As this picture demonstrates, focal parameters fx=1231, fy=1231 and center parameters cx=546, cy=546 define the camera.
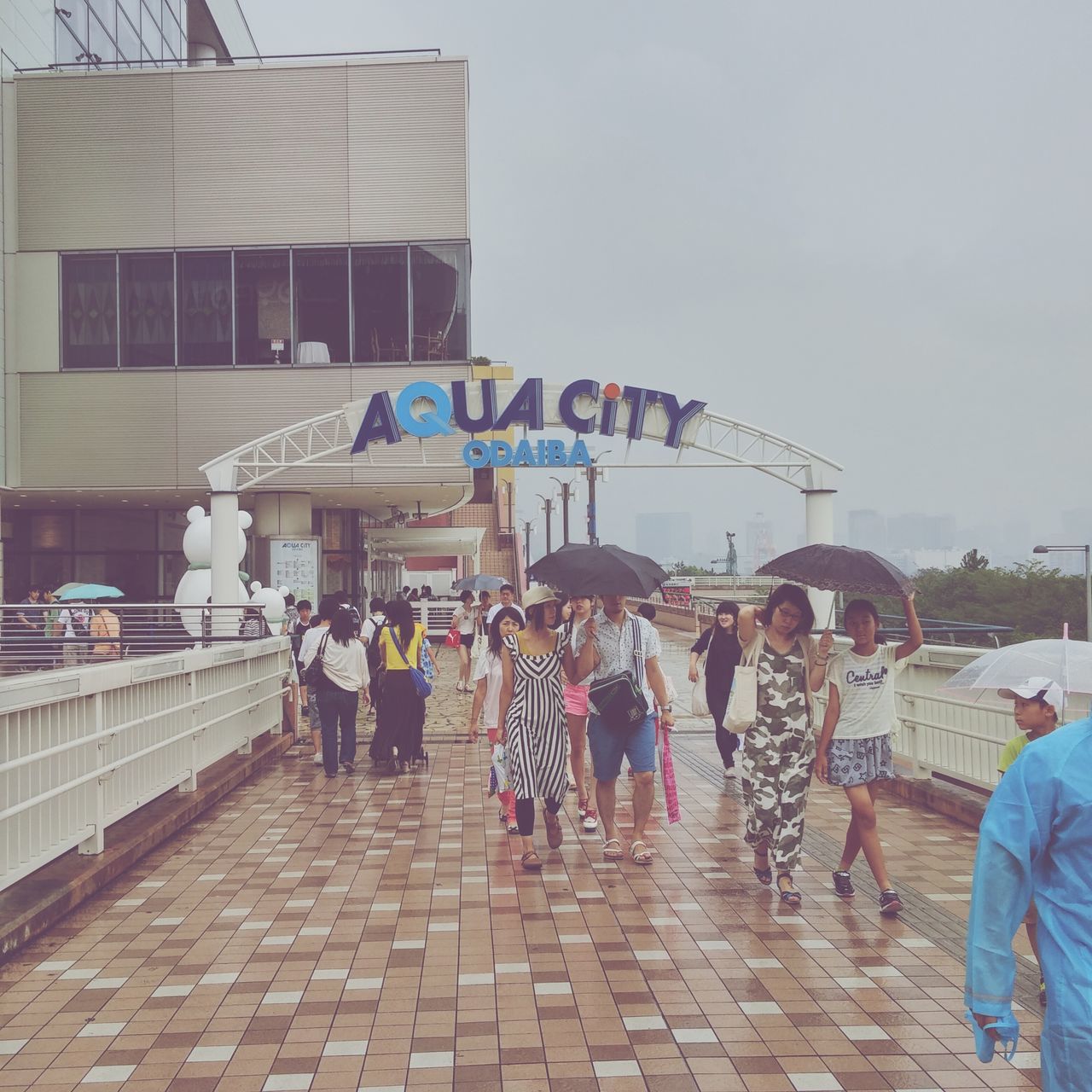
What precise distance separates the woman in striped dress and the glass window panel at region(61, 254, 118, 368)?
19847 mm

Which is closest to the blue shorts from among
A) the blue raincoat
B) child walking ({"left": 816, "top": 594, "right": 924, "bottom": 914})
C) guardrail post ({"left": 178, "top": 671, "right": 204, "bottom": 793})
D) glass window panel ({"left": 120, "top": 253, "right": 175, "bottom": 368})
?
child walking ({"left": 816, "top": 594, "right": 924, "bottom": 914})

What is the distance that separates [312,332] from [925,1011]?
2208 cm

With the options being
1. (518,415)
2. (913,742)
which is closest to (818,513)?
(518,415)

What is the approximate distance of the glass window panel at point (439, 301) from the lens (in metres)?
25.0

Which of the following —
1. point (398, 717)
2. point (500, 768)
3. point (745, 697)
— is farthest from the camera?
point (398, 717)

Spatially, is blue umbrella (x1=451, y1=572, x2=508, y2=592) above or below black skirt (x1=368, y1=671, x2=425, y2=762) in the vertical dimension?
above

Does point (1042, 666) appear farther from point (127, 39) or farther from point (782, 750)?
point (127, 39)

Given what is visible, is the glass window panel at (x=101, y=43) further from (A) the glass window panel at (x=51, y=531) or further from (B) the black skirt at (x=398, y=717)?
(B) the black skirt at (x=398, y=717)

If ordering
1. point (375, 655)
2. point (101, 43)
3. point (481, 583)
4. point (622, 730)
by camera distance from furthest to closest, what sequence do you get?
point (101, 43), point (481, 583), point (375, 655), point (622, 730)

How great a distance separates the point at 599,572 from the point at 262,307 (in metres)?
19.5

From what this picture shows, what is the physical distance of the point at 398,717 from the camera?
11445 millimetres

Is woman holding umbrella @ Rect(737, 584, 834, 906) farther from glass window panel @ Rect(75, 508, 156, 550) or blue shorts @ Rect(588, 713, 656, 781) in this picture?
glass window panel @ Rect(75, 508, 156, 550)

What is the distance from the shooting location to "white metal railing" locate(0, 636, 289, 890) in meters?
5.81

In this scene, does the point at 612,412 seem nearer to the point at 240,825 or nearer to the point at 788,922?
the point at 240,825
